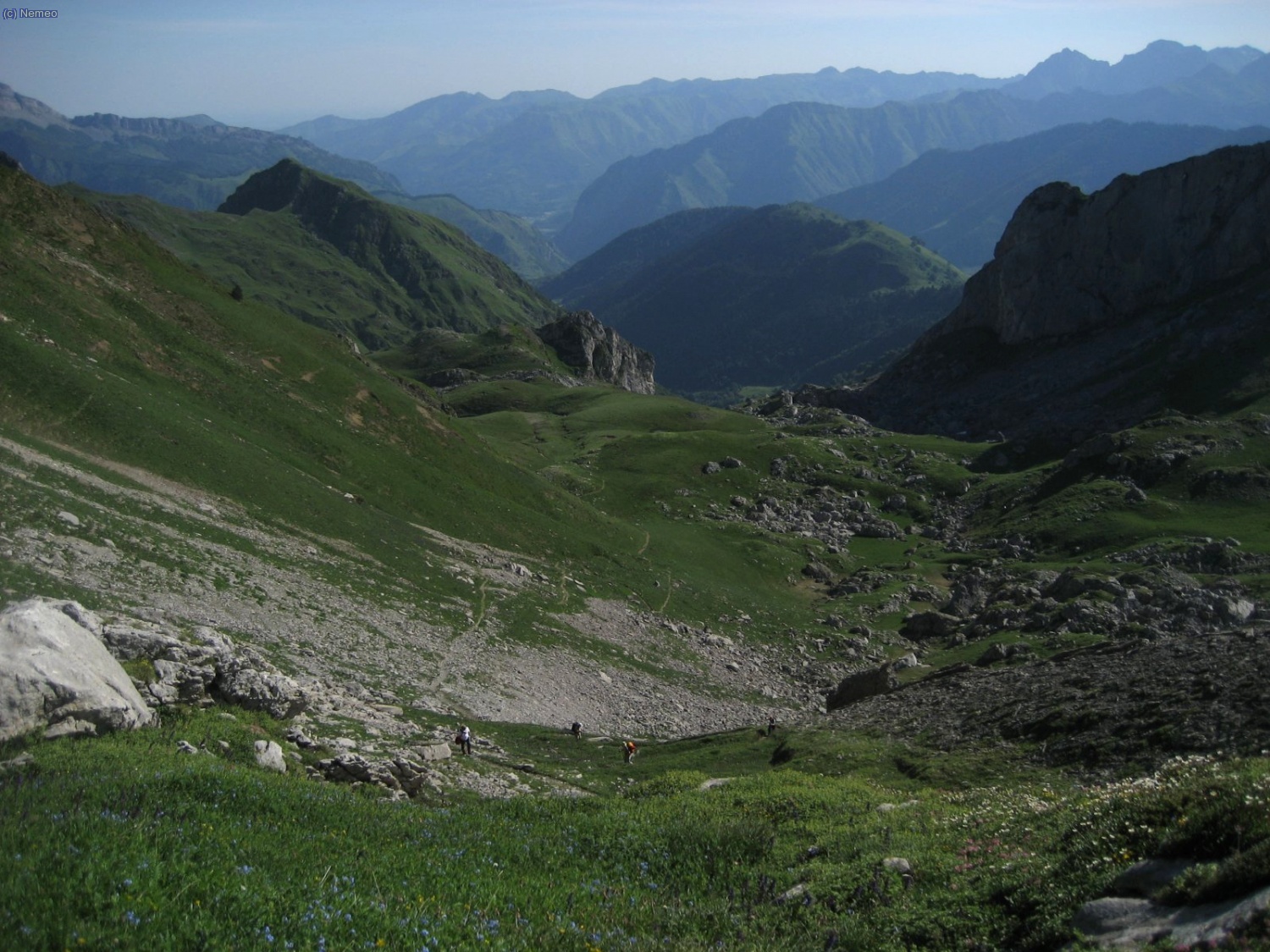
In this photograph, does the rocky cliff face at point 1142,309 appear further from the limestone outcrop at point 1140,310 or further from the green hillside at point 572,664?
the green hillside at point 572,664

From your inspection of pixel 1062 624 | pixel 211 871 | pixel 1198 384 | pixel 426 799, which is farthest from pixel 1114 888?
pixel 1198 384

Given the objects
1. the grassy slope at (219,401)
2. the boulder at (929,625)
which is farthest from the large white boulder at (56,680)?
the boulder at (929,625)

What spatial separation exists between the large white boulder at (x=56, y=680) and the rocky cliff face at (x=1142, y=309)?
15589 cm

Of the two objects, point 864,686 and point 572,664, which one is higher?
point 572,664

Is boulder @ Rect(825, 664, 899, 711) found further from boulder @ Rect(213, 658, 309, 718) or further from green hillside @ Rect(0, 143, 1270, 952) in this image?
boulder @ Rect(213, 658, 309, 718)

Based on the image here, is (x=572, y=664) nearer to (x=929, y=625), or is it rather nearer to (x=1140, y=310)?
(x=929, y=625)

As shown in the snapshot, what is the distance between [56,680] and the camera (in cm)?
1944

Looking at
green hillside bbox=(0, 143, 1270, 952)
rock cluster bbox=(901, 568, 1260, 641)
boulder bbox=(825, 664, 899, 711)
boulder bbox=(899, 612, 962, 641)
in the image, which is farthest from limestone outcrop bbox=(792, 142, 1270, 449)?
boulder bbox=(825, 664, 899, 711)

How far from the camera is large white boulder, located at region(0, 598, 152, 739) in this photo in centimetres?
1872

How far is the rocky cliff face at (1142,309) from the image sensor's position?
158 meters

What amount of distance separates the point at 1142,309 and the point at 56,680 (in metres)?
206

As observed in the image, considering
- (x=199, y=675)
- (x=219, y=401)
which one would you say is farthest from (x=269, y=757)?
(x=219, y=401)

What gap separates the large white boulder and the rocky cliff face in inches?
6137

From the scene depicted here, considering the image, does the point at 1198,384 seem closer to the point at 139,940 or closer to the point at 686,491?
the point at 686,491
